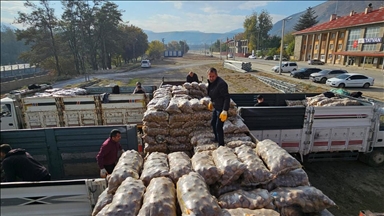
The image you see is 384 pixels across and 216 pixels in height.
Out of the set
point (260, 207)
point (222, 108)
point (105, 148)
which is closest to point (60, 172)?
point (105, 148)

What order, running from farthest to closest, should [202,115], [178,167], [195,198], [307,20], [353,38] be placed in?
[307,20], [353,38], [202,115], [178,167], [195,198]

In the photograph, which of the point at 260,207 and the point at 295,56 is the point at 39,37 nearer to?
the point at 260,207

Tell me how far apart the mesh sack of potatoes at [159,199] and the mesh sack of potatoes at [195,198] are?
0.10m

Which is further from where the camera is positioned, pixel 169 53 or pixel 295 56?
pixel 169 53

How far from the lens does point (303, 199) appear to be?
9.91 ft

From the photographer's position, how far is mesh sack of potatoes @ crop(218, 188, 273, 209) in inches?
112

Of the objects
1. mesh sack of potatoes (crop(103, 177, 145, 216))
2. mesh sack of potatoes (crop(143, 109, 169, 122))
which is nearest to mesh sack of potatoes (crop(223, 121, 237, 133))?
mesh sack of potatoes (crop(143, 109, 169, 122))

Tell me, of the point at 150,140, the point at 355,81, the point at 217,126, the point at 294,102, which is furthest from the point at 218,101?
the point at 355,81

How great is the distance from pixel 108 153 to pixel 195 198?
2.55m

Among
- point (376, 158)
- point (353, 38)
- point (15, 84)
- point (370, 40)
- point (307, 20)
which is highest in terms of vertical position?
point (307, 20)

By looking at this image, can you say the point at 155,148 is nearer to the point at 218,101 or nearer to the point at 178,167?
the point at 218,101

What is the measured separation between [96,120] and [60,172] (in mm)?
2922

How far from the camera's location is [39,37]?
118ft

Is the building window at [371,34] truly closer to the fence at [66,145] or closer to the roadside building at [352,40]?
the roadside building at [352,40]
